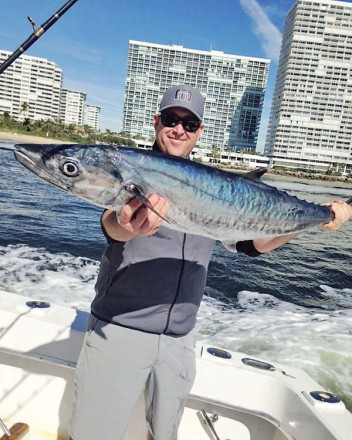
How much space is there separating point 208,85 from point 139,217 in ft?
522

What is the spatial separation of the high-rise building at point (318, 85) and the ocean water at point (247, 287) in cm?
11871

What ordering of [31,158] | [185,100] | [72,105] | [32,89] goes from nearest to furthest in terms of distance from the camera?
[31,158], [185,100], [32,89], [72,105]

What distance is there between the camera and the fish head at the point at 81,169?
1528mm

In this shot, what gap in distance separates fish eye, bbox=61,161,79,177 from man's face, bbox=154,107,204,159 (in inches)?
25.2

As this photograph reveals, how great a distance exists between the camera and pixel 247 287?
874cm

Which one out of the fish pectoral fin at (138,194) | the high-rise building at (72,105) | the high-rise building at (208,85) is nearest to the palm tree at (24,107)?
the high-rise building at (208,85)

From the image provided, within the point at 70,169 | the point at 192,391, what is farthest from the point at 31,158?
the point at 192,391

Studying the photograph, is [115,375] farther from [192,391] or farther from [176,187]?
[176,187]

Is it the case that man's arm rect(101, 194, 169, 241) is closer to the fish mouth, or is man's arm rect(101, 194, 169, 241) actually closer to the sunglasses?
the fish mouth

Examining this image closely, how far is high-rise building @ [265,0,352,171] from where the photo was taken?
412 feet

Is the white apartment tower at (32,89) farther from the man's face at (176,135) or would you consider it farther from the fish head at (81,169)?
the fish head at (81,169)

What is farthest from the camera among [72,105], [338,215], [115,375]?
[72,105]

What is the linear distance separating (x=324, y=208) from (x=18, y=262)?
7.15m

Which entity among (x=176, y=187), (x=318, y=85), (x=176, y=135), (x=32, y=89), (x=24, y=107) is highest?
(x=318, y=85)
